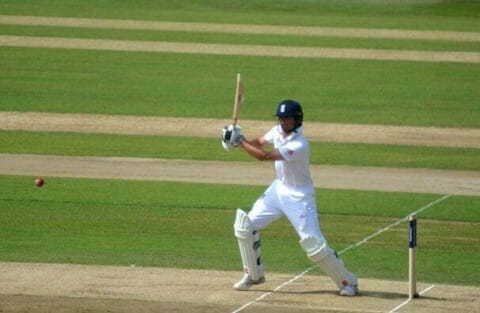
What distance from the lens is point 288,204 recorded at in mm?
14664

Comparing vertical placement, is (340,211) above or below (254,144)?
below

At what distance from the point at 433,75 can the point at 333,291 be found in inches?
738

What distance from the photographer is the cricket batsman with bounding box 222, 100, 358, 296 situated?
47.2ft

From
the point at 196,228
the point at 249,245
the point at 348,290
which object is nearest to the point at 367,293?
the point at 348,290

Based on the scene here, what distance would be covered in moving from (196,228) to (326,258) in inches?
176

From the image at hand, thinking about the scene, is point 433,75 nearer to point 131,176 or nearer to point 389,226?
point 131,176

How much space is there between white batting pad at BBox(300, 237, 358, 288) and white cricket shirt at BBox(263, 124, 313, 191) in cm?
65

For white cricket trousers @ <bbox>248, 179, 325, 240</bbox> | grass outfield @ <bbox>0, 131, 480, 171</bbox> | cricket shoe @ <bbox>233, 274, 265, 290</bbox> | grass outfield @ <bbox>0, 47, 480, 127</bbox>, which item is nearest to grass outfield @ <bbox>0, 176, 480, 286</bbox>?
cricket shoe @ <bbox>233, 274, 265, 290</bbox>

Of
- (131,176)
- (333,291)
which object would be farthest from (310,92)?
(333,291)

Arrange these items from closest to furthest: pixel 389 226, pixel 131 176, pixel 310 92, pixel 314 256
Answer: pixel 314 256
pixel 389 226
pixel 131 176
pixel 310 92

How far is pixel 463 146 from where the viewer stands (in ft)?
83.8

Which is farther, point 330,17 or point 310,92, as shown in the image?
point 330,17

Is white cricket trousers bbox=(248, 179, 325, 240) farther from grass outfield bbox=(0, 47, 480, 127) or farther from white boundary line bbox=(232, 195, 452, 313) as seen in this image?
grass outfield bbox=(0, 47, 480, 127)

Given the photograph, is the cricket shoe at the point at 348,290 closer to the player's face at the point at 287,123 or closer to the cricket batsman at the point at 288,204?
the cricket batsman at the point at 288,204
